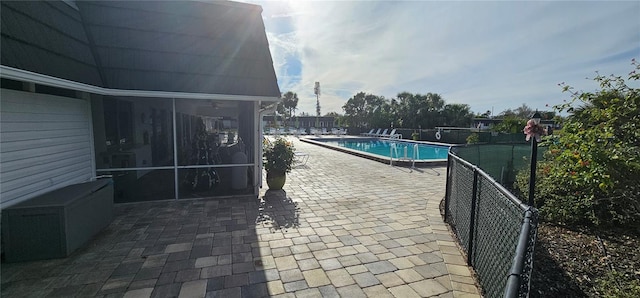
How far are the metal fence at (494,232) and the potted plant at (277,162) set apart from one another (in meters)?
3.60

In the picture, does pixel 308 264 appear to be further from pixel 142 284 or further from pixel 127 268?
pixel 127 268

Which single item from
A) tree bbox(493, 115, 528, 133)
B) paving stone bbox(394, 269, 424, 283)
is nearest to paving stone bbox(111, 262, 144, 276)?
paving stone bbox(394, 269, 424, 283)


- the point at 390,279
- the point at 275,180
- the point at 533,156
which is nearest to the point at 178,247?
the point at 390,279

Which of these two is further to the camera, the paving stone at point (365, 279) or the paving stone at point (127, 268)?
the paving stone at point (127, 268)

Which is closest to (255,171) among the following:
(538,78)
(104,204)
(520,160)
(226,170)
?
(226,170)

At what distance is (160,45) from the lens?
5.05m

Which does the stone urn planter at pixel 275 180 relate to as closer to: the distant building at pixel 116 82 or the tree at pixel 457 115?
the distant building at pixel 116 82

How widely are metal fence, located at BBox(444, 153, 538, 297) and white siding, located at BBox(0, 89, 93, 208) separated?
4.94 m

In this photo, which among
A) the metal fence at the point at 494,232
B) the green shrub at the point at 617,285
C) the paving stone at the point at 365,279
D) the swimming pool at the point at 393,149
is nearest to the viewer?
the metal fence at the point at 494,232

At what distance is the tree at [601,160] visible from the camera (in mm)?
3238

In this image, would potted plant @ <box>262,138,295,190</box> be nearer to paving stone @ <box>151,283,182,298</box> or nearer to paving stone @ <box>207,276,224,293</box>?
paving stone @ <box>207,276,224,293</box>

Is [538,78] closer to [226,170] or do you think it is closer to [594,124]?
[594,124]

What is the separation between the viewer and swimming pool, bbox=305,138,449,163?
1102 centimetres

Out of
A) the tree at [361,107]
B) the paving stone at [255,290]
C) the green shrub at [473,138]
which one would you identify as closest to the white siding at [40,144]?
the paving stone at [255,290]
